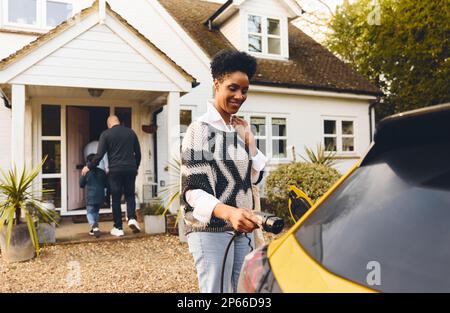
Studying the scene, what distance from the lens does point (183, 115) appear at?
10.4 metres

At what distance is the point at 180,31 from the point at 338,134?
6.33m

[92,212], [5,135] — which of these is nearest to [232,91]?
[92,212]

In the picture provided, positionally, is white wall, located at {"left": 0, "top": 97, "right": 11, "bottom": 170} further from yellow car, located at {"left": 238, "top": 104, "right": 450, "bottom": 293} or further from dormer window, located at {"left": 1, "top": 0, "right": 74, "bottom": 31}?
yellow car, located at {"left": 238, "top": 104, "right": 450, "bottom": 293}

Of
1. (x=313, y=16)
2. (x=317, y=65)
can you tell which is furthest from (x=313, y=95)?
(x=313, y=16)

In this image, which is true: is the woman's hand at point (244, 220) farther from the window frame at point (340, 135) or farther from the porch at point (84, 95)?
the window frame at point (340, 135)

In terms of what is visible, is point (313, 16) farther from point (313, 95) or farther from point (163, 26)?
point (163, 26)

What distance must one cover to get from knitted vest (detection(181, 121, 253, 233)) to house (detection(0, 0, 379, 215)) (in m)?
5.43

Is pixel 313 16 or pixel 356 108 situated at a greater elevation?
pixel 313 16

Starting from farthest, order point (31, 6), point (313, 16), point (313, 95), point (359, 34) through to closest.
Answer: point (313, 16)
point (359, 34)
point (313, 95)
point (31, 6)

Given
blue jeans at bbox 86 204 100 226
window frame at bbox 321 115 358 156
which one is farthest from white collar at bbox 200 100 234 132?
window frame at bbox 321 115 358 156

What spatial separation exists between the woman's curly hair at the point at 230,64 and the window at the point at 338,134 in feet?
36.1
